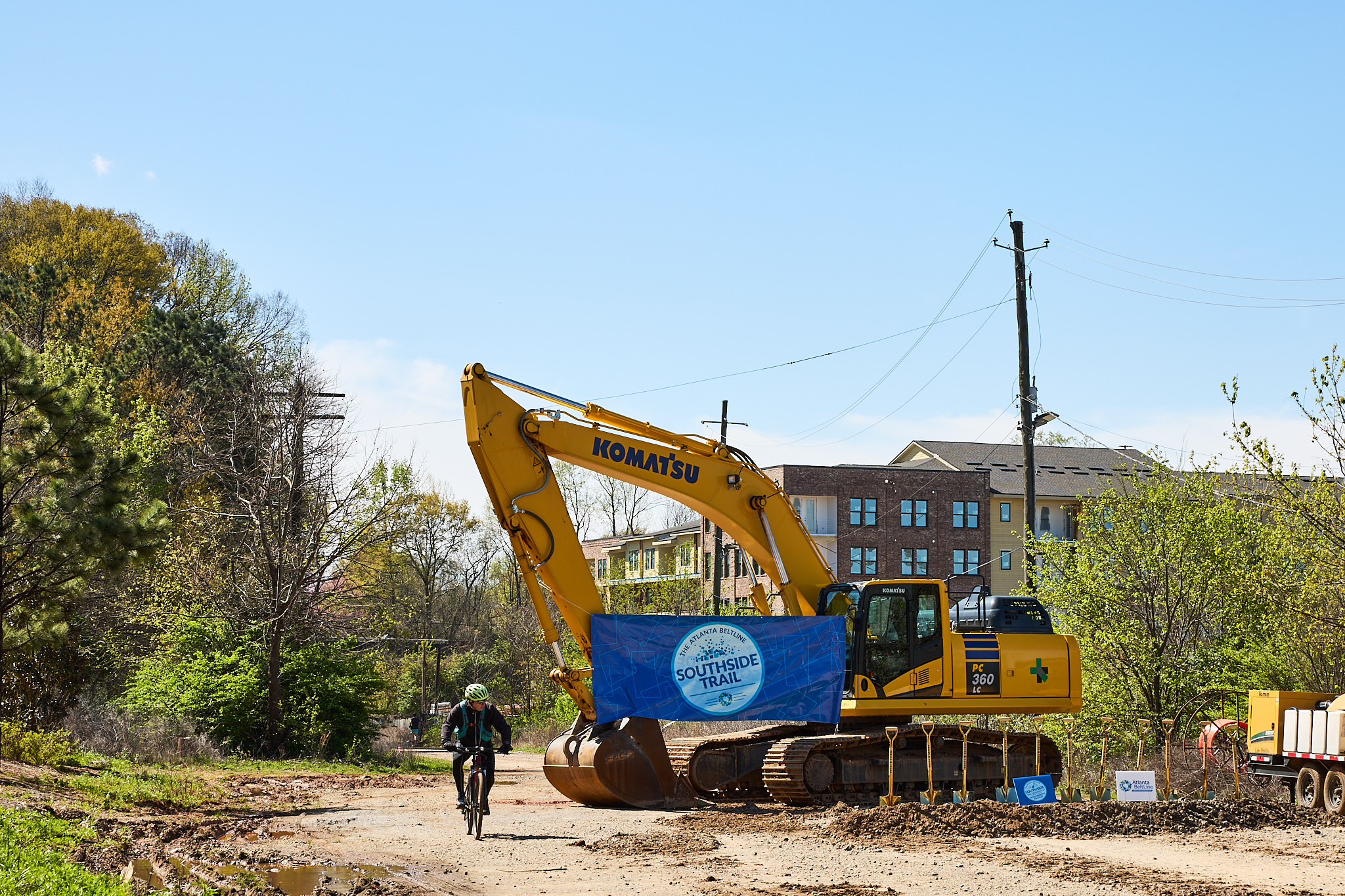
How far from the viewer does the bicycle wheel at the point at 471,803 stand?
13.7 meters

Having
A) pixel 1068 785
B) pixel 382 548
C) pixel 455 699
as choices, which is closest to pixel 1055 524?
pixel 455 699

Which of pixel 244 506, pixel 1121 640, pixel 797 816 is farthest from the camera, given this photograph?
pixel 244 506

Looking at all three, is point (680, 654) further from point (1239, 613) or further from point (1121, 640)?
point (1239, 613)

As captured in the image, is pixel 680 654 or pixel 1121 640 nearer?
pixel 680 654

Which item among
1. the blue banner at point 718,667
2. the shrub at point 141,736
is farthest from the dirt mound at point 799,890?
the shrub at point 141,736

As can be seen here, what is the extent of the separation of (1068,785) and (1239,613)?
7.97m

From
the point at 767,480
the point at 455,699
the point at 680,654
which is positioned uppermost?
the point at 767,480

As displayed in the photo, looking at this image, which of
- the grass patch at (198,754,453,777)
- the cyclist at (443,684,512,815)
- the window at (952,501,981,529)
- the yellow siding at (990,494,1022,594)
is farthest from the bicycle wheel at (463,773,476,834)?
the yellow siding at (990,494,1022,594)

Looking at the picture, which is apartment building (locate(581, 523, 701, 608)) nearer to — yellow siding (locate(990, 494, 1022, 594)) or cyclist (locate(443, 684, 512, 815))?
yellow siding (locate(990, 494, 1022, 594))

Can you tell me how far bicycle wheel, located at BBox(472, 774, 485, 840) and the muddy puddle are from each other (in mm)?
1973

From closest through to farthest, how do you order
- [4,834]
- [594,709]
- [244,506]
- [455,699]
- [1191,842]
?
[4,834]
[1191,842]
[594,709]
[244,506]
[455,699]

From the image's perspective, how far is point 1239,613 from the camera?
22469 millimetres

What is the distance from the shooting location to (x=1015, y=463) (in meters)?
70.4

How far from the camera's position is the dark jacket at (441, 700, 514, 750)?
14.4 metres
